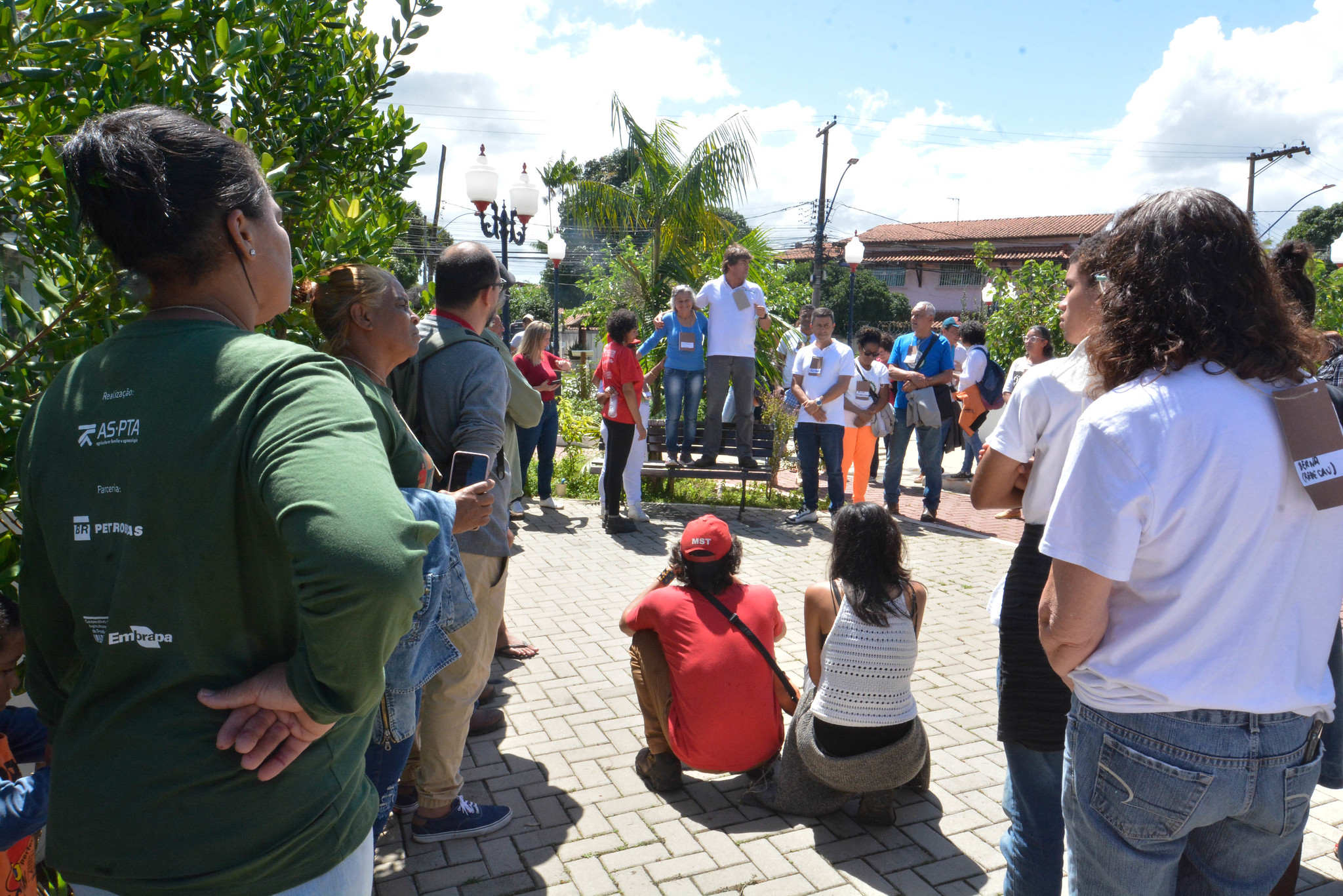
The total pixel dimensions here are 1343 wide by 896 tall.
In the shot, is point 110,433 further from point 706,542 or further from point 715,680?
point 715,680

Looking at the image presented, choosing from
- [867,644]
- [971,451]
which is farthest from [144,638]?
[971,451]

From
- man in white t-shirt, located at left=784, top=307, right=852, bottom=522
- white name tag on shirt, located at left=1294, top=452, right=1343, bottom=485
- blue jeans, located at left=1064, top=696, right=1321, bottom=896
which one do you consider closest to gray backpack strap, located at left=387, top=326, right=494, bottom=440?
blue jeans, located at left=1064, top=696, right=1321, bottom=896

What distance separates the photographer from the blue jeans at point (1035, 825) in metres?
2.40

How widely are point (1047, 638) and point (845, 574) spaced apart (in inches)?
61.3

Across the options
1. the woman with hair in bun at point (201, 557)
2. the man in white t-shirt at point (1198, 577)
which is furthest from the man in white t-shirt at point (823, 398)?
the woman with hair in bun at point (201, 557)

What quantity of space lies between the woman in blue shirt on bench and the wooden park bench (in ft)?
0.56

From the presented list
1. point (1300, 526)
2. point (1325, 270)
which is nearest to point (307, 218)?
point (1300, 526)

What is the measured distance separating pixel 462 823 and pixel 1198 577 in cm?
268

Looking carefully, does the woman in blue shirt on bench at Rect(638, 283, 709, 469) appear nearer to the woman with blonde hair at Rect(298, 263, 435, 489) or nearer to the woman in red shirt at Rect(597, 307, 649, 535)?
the woman in red shirt at Rect(597, 307, 649, 535)

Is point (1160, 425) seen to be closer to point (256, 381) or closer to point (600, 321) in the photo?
point (256, 381)

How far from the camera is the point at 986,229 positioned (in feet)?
164

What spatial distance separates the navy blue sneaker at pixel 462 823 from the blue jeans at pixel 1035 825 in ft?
6.04

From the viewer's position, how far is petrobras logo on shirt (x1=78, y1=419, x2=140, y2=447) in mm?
1174

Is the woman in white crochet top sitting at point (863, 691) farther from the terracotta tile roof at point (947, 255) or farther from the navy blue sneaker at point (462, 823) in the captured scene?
the terracotta tile roof at point (947, 255)
